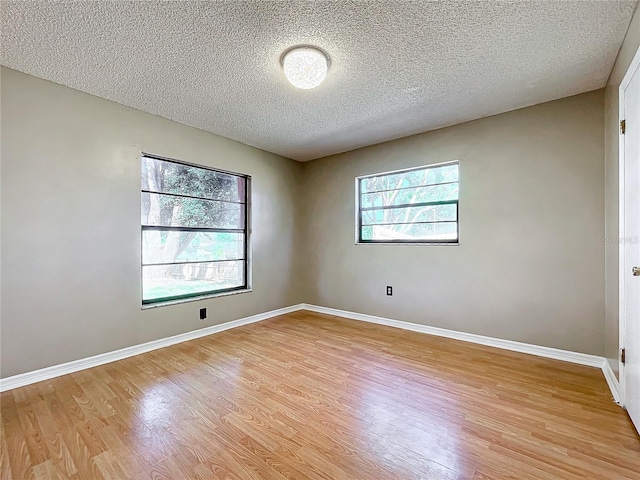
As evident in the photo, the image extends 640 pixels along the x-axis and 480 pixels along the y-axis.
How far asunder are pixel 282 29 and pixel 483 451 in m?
2.73

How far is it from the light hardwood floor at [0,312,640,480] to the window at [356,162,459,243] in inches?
58.2

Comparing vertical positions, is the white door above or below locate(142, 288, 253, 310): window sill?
above

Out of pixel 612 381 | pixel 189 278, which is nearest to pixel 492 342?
pixel 612 381

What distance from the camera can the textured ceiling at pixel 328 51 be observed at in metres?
1.70

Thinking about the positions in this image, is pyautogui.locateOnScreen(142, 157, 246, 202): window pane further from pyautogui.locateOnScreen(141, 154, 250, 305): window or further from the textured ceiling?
the textured ceiling

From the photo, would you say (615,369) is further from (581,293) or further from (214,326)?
(214,326)

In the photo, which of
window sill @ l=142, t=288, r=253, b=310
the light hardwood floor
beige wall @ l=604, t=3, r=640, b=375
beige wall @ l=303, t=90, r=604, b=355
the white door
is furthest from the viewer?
window sill @ l=142, t=288, r=253, b=310

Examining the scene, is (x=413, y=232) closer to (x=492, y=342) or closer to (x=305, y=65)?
(x=492, y=342)

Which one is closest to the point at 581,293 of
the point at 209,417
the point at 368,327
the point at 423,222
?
the point at 423,222

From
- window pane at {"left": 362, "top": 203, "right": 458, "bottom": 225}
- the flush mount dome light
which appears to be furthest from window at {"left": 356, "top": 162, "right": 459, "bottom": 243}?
the flush mount dome light

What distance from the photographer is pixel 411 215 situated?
3791 millimetres

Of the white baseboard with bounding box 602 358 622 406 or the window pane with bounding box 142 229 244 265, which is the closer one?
the white baseboard with bounding box 602 358 622 406

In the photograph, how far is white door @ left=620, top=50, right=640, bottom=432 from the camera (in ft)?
5.41

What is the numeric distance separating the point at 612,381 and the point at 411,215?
2.36m
